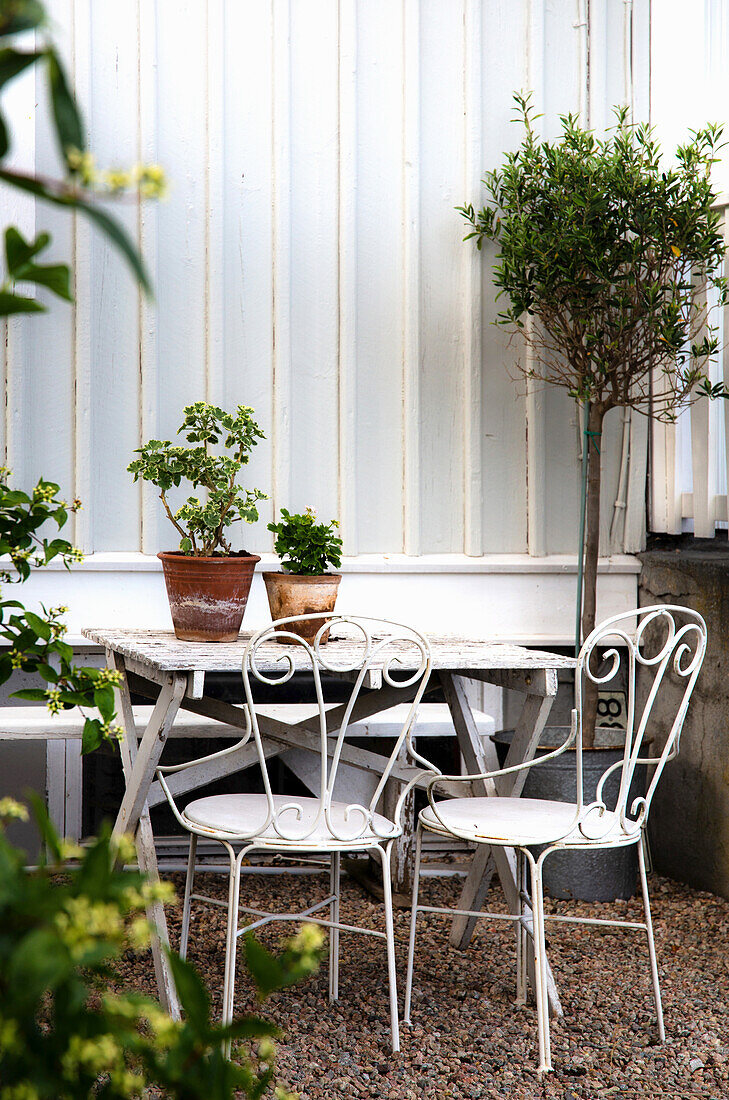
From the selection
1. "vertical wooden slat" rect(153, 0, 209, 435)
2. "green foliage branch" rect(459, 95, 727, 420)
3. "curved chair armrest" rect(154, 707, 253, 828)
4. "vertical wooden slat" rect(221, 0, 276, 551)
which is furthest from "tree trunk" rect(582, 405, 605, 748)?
"curved chair armrest" rect(154, 707, 253, 828)

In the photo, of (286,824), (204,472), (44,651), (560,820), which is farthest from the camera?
(204,472)

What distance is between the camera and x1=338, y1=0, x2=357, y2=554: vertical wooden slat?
360 centimetres

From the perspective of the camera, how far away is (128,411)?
3.48 meters

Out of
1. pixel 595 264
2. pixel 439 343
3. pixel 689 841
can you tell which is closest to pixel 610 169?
pixel 595 264

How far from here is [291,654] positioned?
2.24 meters

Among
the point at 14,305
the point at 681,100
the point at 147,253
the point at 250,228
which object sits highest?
the point at 681,100

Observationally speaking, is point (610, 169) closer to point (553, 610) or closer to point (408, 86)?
point (408, 86)

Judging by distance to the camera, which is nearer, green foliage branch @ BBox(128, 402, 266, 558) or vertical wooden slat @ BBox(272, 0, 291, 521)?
green foliage branch @ BBox(128, 402, 266, 558)

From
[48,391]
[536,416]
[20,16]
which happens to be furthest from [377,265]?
[20,16]

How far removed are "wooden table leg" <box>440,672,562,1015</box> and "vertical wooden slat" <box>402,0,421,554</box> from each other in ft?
3.12

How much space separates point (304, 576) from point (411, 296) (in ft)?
4.96

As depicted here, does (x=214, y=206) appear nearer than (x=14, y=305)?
No

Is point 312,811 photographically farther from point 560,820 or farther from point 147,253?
point 147,253

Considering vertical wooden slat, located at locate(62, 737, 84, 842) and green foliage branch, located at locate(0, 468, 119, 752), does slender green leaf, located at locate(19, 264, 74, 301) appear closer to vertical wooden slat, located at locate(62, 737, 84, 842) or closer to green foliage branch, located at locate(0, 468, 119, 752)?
green foliage branch, located at locate(0, 468, 119, 752)
